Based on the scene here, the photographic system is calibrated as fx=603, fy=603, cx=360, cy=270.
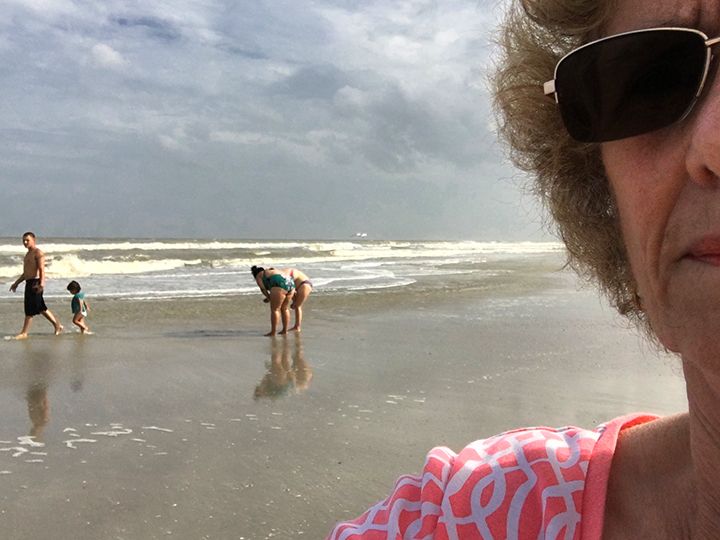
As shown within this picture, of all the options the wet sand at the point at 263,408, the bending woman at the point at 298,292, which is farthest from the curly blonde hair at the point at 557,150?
the bending woman at the point at 298,292

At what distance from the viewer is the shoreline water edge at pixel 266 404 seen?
350 cm

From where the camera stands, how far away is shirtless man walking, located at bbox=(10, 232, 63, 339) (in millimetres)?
9727

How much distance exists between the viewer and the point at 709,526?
1126mm

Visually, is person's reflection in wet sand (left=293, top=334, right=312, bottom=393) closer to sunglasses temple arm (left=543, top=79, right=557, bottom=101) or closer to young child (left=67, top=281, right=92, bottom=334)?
young child (left=67, top=281, right=92, bottom=334)

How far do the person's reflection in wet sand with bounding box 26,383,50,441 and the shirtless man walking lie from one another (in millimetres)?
3779

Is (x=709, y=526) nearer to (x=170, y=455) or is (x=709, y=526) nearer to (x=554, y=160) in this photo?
(x=554, y=160)

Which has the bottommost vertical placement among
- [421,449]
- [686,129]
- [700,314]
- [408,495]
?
[421,449]

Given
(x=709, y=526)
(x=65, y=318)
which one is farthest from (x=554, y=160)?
(x=65, y=318)

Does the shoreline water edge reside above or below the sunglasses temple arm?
below

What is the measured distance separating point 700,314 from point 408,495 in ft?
2.28

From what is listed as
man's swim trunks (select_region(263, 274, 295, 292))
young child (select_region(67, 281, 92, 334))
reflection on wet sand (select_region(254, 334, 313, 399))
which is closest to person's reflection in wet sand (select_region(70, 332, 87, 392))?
young child (select_region(67, 281, 92, 334))

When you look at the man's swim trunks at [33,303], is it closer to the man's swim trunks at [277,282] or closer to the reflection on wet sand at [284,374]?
the man's swim trunks at [277,282]

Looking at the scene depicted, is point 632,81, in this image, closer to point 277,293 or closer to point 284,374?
point 284,374

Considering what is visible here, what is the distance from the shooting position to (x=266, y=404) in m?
5.61
